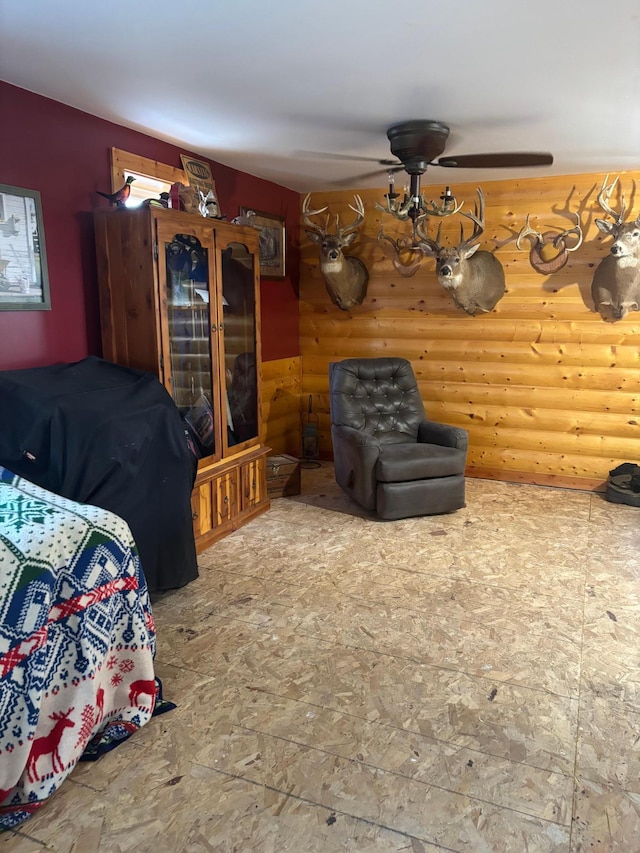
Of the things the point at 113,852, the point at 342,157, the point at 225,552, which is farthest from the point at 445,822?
the point at 342,157

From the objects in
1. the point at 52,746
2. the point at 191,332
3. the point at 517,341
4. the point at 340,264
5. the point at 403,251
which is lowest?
the point at 52,746

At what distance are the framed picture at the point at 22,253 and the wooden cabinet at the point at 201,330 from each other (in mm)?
342

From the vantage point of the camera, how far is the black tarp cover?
97.3 inches

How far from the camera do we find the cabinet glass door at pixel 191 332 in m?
3.26

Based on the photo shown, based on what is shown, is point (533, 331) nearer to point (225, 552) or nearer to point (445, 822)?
point (225, 552)

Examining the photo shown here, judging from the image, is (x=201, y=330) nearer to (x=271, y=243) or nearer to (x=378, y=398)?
(x=378, y=398)

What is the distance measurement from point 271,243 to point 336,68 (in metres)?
2.64

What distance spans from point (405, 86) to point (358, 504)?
273 cm

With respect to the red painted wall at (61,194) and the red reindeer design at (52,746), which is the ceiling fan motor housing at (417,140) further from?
the red reindeer design at (52,746)

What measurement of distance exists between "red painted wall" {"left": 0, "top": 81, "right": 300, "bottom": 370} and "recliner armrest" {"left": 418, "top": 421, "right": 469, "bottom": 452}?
2453mm

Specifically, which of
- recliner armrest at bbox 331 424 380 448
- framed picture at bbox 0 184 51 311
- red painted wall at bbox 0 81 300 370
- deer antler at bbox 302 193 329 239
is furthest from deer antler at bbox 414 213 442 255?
framed picture at bbox 0 184 51 311

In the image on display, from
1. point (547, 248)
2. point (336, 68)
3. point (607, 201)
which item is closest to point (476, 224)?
point (547, 248)

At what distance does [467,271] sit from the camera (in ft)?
15.4

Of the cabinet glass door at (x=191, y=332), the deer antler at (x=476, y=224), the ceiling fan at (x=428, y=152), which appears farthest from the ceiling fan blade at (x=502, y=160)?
the cabinet glass door at (x=191, y=332)
